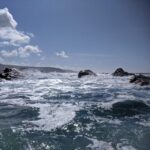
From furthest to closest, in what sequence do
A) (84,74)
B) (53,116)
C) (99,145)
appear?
(84,74)
(53,116)
(99,145)

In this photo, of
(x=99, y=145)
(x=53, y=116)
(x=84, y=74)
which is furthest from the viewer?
(x=84, y=74)

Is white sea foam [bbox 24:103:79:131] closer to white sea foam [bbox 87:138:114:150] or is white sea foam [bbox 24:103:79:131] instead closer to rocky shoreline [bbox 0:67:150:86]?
white sea foam [bbox 87:138:114:150]

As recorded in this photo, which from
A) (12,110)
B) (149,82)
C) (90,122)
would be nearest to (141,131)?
(90,122)

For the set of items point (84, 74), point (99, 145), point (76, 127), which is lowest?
point (99, 145)

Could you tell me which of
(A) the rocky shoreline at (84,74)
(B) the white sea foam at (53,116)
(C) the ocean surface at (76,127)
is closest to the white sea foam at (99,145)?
(C) the ocean surface at (76,127)

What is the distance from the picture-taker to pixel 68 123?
1005 centimetres

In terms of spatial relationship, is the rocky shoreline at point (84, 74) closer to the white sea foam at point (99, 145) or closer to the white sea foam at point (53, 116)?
the white sea foam at point (53, 116)

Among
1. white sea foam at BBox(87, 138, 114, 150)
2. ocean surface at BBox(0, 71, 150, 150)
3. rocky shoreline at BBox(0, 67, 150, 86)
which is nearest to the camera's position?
white sea foam at BBox(87, 138, 114, 150)

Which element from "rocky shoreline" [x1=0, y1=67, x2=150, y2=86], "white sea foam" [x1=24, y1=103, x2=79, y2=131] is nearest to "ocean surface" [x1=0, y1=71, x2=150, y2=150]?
"white sea foam" [x1=24, y1=103, x2=79, y2=131]

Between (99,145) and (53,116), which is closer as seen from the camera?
(99,145)

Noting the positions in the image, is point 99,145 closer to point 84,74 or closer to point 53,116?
point 53,116

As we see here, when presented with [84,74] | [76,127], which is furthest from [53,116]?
[84,74]

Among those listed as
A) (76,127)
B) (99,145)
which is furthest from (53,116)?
(99,145)

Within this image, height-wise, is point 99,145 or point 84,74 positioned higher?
point 84,74
